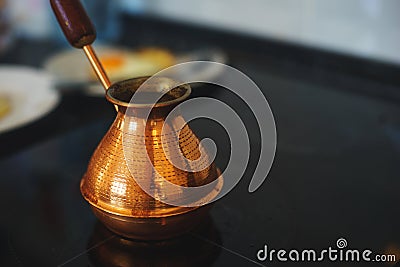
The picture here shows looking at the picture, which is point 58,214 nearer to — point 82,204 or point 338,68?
point 82,204

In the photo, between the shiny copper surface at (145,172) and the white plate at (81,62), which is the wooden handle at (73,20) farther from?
the white plate at (81,62)

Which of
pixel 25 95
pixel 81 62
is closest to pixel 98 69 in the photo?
pixel 25 95

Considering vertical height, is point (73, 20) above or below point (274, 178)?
above

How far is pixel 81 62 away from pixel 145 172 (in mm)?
718

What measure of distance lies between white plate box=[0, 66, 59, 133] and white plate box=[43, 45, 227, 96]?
0.04m

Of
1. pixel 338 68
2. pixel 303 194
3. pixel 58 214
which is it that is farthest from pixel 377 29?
pixel 58 214

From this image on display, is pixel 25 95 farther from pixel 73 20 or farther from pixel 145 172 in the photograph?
pixel 145 172

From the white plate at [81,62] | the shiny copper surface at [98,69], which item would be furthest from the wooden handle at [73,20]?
the white plate at [81,62]

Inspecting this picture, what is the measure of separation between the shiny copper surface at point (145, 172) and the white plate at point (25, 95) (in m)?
0.37

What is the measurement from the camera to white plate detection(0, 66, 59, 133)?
96 centimetres

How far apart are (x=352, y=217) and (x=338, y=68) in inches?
20.4

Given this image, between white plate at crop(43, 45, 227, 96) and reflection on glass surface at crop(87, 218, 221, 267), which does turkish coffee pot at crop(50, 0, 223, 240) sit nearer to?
reflection on glass surface at crop(87, 218, 221, 267)

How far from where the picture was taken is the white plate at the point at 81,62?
3.65 ft

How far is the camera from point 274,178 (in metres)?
0.79
